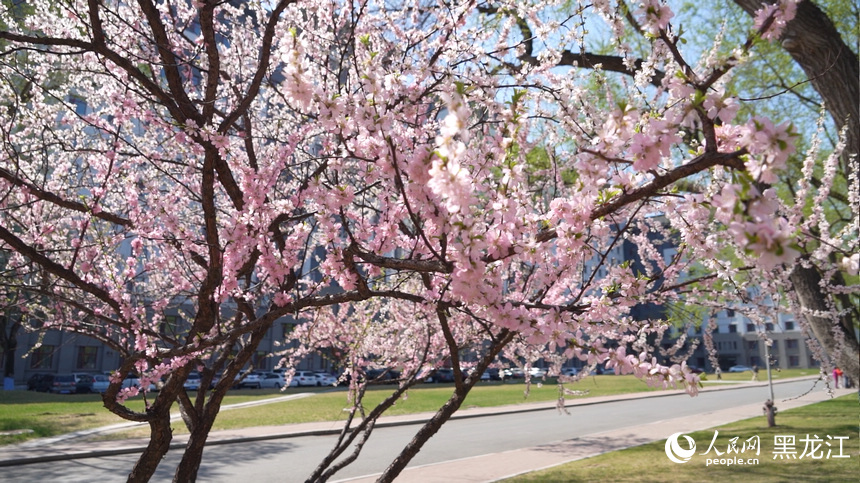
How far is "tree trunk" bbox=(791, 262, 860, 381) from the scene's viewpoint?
7.42m

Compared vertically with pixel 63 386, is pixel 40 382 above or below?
above

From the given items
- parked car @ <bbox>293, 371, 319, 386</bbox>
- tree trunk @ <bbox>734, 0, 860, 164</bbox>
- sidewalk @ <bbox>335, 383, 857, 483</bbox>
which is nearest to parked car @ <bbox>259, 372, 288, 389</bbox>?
parked car @ <bbox>293, 371, 319, 386</bbox>

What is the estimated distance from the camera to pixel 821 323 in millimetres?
7520

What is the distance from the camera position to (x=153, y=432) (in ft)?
12.1

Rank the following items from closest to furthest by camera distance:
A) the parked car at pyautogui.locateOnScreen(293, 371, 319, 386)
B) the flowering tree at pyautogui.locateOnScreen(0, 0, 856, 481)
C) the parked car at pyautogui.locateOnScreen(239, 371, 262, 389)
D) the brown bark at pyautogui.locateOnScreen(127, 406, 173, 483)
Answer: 1. the flowering tree at pyautogui.locateOnScreen(0, 0, 856, 481)
2. the brown bark at pyautogui.locateOnScreen(127, 406, 173, 483)
3. the parked car at pyautogui.locateOnScreen(239, 371, 262, 389)
4. the parked car at pyautogui.locateOnScreen(293, 371, 319, 386)

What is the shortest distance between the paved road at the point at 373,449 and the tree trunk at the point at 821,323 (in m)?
6.90

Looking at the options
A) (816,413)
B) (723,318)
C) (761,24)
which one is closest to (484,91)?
(761,24)

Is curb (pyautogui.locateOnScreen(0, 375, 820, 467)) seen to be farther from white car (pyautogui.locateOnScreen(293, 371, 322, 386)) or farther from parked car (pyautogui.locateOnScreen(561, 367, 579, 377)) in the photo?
white car (pyautogui.locateOnScreen(293, 371, 322, 386))

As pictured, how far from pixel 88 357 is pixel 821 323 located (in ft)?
135

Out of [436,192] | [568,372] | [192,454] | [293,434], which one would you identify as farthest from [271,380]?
[436,192]

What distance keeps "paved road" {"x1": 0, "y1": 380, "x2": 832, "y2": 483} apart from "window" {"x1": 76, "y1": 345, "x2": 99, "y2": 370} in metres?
29.5

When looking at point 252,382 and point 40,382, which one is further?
point 252,382

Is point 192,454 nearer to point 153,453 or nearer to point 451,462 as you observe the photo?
point 153,453

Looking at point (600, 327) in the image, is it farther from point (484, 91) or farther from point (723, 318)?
point (723, 318)
